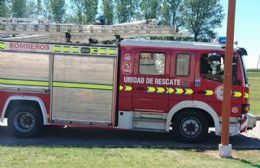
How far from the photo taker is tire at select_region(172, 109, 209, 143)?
40.3ft

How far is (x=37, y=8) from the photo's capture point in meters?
72.2

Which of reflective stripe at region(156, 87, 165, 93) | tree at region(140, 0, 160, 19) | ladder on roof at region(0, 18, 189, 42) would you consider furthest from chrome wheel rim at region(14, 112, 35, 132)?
tree at region(140, 0, 160, 19)

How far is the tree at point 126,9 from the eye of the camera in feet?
237

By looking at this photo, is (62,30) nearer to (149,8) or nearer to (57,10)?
(57,10)

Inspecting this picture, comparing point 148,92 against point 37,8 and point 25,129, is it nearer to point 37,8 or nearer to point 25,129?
point 25,129

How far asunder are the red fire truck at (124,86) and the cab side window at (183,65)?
23 millimetres

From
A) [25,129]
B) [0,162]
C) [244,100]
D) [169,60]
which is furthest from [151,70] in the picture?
[0,162]

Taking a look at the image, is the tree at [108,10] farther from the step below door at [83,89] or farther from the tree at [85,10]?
the step below door at [83,89]

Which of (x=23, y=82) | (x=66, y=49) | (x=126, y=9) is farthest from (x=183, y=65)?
(x=126, y=9)

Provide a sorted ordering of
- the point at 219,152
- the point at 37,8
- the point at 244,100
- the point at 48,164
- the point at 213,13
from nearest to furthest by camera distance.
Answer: the point at 48,164 → the point at 219,152 → the point at 244,100 → the point at 37,8 → the point at 213,13

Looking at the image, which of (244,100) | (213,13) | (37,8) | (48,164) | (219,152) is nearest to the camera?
(48,164)

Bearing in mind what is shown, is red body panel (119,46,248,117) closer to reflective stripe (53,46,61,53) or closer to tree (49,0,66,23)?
reflective stripe (53,46,61,53)

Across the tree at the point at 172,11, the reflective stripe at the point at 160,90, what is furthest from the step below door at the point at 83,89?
the tree at the point at 172,11

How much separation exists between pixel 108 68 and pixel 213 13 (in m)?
72.5
